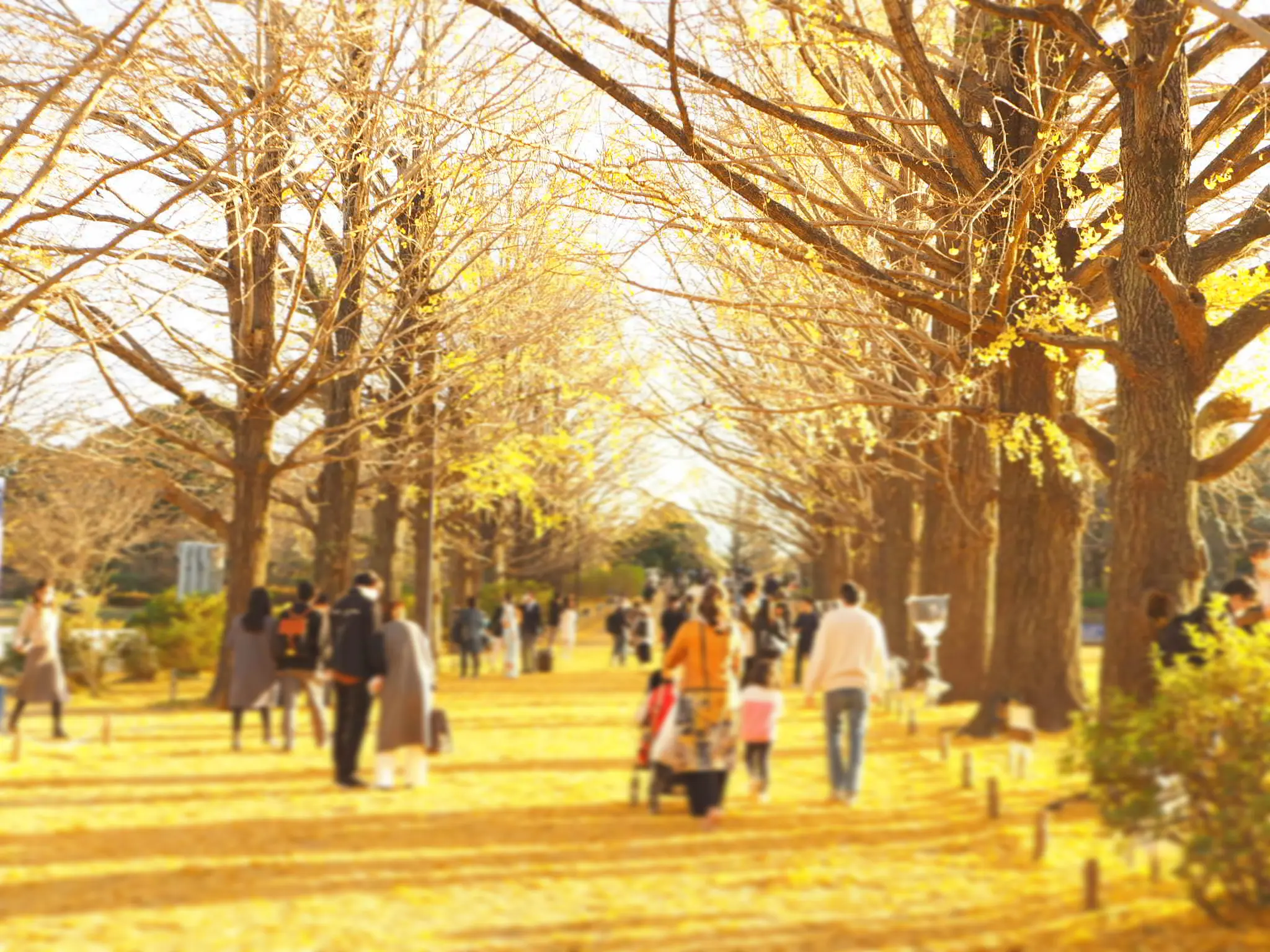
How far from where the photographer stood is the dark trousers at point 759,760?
37.6 feet

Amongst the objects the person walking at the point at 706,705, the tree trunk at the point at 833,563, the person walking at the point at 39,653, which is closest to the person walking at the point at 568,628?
the tree trunk at the point at 833,563

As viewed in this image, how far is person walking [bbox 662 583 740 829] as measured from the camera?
10.3m

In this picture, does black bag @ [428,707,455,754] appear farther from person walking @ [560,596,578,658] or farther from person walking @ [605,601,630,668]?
person walking @ [560,596,578,658]

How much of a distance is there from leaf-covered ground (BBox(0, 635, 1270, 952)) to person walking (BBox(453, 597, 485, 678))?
49.0 ft

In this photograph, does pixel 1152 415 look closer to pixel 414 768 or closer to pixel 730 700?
pixel 730 700

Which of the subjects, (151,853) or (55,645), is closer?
(151,853)

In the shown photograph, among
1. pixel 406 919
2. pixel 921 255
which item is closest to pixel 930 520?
pixel 921 255

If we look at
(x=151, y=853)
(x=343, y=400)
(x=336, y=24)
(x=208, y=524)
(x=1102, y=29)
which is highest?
(x=1102, y=29)

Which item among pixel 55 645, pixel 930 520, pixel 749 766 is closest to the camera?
pixel 749 766

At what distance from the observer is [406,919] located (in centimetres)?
713

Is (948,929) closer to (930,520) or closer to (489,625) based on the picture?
(930,520)

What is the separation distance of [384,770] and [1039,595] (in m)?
8.03

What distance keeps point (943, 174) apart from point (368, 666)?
6.57 m

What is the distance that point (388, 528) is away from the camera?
2616cm
